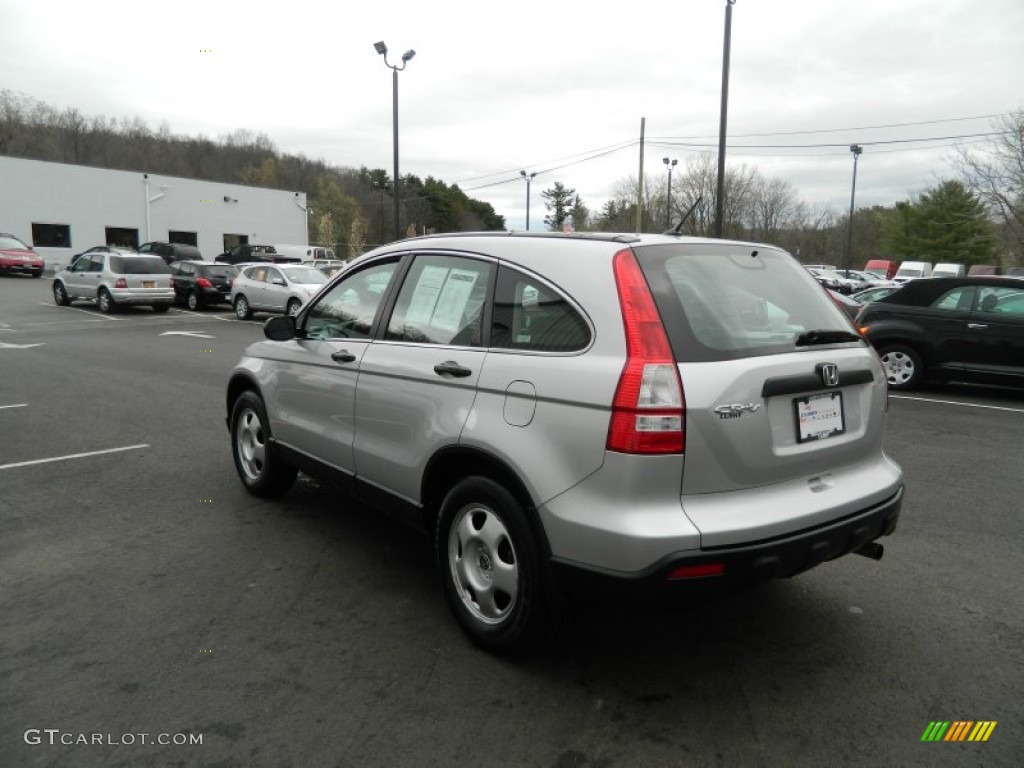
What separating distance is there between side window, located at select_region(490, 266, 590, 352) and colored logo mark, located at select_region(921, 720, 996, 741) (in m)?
1.87

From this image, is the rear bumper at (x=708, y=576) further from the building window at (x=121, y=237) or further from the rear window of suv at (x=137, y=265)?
the building window at (x=121, y=237)

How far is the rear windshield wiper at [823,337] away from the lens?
3.10 m

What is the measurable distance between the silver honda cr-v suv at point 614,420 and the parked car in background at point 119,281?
68.4 ft

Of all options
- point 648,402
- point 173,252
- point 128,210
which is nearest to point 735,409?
point 648,402

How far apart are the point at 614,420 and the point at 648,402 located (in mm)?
135

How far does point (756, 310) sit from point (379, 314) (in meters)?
Result: 1.94

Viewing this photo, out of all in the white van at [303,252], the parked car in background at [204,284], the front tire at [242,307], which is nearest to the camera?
the front tire at [242,307]

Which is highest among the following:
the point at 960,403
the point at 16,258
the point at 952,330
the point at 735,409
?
the point at 16,258

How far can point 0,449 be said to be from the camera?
21.8 ft

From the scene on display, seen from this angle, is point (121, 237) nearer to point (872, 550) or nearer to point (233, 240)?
point (233, 240)

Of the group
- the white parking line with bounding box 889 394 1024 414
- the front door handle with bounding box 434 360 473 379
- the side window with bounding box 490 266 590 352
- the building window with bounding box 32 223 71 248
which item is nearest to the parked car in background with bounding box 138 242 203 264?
the building window with bounding box 32 223 71 248

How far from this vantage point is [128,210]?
43844 millimetres

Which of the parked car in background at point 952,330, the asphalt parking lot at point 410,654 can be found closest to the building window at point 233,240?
the parked car in background at point 952,330

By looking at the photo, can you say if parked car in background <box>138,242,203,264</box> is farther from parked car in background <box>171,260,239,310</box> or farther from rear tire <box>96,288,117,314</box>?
rear tire <box>96,288,117,314</box>
